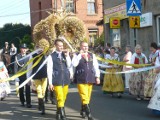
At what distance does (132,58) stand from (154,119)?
13.4 ft

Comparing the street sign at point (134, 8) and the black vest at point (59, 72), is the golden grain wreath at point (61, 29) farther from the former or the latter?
the street sign at point (134, 8)

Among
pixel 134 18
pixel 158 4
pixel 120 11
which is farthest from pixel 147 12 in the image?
pixel 134 18

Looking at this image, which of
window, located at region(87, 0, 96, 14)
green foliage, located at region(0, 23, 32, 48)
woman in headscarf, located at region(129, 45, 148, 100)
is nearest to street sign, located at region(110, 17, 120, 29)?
woman in headscarf, located at region(129, 45, 148, 100)

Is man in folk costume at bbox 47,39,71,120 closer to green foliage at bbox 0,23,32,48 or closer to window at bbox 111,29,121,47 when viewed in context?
window at bbox 111,29,121,47

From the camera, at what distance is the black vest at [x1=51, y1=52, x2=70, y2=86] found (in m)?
10.4

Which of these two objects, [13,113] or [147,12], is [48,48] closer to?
[13,113]

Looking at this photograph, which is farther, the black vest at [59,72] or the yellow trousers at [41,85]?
the yellow trousers at [41,85]

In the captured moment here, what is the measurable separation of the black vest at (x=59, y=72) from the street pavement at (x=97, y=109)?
104cm

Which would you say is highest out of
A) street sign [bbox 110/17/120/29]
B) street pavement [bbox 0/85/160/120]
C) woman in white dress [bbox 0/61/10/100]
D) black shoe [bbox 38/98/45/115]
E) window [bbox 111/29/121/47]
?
street sign [bbox 110/17/120/29]

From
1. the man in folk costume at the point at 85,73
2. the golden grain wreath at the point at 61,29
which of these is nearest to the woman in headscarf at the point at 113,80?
the golden grain wreath at the point at 61,29

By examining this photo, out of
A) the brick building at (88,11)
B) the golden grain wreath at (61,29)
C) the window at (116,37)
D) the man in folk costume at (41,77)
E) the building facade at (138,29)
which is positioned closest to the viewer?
the man in folk costume at (41,77)

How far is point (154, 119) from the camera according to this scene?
34.3 ft

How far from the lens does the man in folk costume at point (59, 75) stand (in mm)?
10391

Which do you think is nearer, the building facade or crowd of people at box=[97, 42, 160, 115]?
crowd of people at box=[97, 42, 160, 115]
